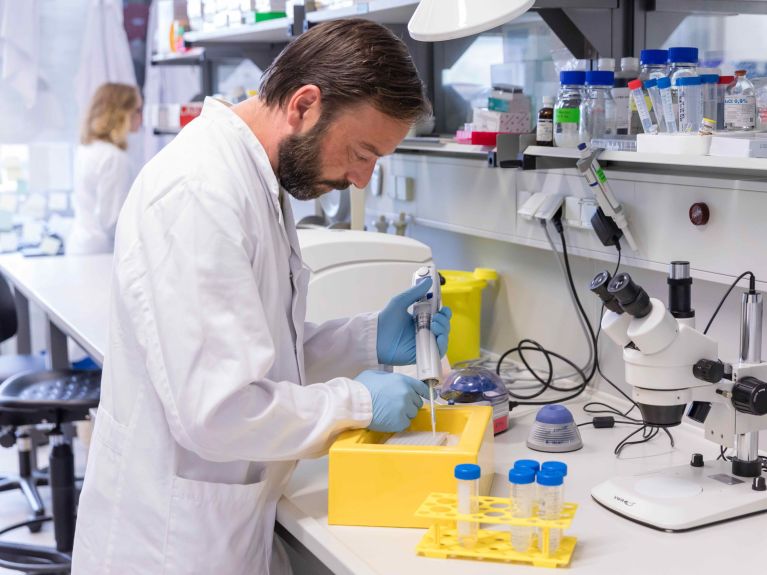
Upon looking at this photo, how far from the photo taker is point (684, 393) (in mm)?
1356

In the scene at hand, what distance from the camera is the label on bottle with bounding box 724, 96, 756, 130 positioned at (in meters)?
1.55

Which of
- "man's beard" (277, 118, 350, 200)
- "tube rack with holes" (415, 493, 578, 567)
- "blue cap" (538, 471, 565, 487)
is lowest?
"tube rack with holes" (415, 493, 578, 567)

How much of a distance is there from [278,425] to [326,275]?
2.83ft

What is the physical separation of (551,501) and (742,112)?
2.48 ft

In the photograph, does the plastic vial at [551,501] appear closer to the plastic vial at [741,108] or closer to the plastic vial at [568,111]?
the plastic vial at [741,108]

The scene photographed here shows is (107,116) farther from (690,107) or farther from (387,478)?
(387,478)

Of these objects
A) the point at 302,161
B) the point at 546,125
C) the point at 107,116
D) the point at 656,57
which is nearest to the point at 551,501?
the point at 302,161

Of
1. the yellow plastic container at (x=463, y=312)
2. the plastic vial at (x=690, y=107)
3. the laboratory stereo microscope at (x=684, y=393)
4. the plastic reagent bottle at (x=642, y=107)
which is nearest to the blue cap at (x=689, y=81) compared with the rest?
the plastic vial at (x=690, y=107)

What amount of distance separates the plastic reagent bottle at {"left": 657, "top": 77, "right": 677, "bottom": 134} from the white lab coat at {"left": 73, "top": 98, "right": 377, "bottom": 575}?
69 centimetres

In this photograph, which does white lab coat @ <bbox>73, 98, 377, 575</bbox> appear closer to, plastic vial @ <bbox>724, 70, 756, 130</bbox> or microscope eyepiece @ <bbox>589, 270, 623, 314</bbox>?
microscope eyepiece @ <bbox>589, 270, 623, 314</bbox>

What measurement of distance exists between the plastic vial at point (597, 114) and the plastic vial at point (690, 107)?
0.25 meters

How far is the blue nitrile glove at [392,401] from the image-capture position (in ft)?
4.58

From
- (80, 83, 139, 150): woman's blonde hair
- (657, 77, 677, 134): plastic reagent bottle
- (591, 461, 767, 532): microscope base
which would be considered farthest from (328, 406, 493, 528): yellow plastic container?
(80, 83, 139, 150): woman's blonde hair

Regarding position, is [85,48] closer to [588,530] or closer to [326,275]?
[326,275]
